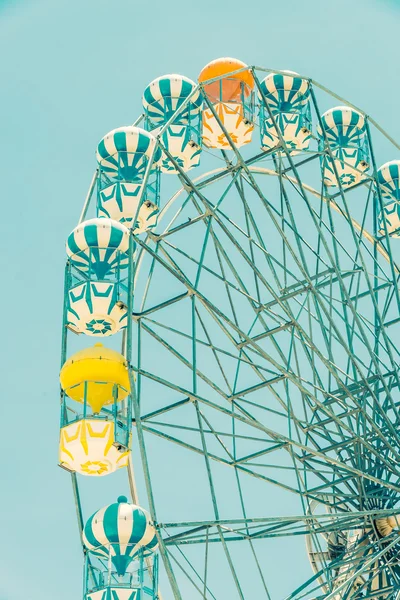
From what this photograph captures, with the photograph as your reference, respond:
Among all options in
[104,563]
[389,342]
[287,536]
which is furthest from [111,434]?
[389,342]

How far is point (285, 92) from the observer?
20469 mm

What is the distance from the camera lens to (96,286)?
16.9 metres

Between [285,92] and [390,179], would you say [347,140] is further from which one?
[285,92]

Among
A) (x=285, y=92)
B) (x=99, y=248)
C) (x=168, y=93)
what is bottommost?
(x=99, y=248)

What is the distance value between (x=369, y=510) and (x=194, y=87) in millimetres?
6887

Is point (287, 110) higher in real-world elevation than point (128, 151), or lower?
higher

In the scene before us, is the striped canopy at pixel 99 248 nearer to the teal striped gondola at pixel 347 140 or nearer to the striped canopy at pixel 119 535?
the striped canopy at pixel 119 535

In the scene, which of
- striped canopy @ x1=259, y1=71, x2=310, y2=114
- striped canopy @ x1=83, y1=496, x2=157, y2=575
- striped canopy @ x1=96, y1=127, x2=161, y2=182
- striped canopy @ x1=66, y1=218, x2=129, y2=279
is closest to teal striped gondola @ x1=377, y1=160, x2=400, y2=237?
striped canopy @ x1=259, y1=71, x2=310, y2=114

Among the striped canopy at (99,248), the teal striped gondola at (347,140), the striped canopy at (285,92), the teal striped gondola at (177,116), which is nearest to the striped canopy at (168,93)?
the teal striped gondola at (177,116)

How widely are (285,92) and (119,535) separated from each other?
26.3 feet

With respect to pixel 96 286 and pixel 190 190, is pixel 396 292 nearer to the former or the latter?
pixel 190 190

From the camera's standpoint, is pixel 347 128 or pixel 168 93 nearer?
pixel 168 93

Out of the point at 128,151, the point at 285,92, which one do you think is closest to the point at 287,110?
the point at 285,92

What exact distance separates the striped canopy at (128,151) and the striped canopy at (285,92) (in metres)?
2.78
